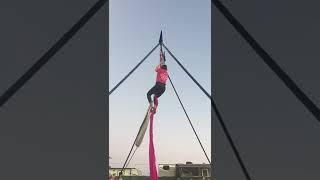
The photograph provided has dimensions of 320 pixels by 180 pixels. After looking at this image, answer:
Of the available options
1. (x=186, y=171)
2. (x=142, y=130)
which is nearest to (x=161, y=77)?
(x=142, y=130)

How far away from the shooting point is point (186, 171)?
32.4 m

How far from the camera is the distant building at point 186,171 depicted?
31.7 m

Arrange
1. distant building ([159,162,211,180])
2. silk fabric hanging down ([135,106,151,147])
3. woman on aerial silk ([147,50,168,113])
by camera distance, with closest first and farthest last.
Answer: silk fabric hanging down ([135,106,151,147])
woman on aerial silk ([147,50,168,113])
distant building ([159,162,211,180])

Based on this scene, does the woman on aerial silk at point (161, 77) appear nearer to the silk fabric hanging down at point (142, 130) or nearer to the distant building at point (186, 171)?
the silk fabric hanging down at point (142, 130)

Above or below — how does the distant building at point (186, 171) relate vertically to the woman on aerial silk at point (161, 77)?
below

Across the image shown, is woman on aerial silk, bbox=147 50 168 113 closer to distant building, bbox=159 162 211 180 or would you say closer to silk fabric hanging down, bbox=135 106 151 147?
silk fabric hanging down, bbox=135 106 151 147

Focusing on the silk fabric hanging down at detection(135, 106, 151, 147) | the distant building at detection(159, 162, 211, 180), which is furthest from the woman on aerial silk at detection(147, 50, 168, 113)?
the distant building at detection(159, 162, 211, 180)

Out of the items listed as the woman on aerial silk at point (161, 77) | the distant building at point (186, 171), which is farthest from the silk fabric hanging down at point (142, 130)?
the distant building at point (186, 171)

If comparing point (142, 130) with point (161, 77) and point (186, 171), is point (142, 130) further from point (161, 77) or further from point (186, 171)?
point (186, 171)

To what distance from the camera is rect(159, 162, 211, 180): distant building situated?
3166cm
